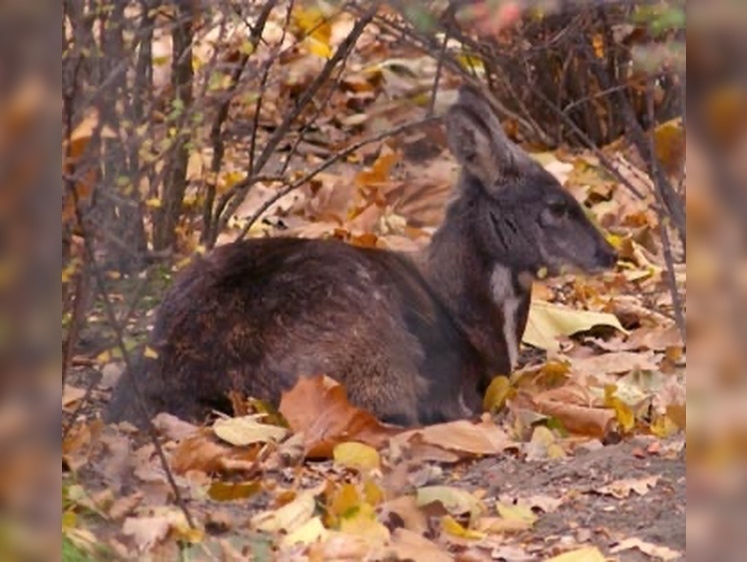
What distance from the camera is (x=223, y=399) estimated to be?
6941mm

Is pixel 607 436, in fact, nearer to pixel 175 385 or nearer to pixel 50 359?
pixel 175 385

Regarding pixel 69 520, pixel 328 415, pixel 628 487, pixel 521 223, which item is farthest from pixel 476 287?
pixel 69 520

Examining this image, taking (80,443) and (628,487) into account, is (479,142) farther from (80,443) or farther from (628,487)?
(80,443)

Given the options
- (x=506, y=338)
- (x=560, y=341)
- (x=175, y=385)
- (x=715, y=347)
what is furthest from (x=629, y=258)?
(x=715, y=347)

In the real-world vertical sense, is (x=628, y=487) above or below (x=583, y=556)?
above

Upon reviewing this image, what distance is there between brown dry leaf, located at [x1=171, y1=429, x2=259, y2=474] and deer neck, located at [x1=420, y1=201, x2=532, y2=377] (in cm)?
199

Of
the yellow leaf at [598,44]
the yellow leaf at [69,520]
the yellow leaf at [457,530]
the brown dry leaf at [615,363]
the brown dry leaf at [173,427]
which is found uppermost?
the yellow leaf at [598,44]

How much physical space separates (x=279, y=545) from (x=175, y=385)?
1.95 metres

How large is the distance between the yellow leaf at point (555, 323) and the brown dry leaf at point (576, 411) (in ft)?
3.99

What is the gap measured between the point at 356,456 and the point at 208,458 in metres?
0.47

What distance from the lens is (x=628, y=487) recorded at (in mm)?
5750

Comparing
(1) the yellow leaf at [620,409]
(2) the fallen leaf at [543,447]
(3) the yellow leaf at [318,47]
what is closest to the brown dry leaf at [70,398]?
(2) the fallen leaf at [543,447]

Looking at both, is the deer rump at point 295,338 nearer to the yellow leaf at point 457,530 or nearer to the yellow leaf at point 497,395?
the yellow leaf at point 497,395

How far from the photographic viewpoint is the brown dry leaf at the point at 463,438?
638 cm
